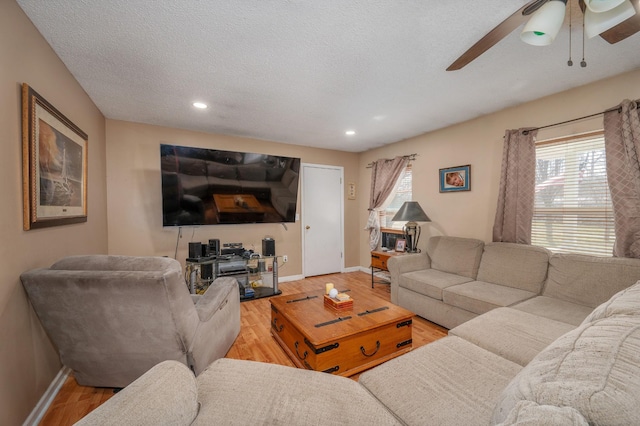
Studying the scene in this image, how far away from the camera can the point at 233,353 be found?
2.26 metres

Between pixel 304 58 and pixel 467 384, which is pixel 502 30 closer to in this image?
pixel 304 58

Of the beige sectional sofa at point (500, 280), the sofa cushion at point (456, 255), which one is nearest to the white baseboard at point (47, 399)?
the beige sectional sofa at point (500, 280)

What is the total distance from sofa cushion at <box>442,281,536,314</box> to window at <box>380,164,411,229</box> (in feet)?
6.15

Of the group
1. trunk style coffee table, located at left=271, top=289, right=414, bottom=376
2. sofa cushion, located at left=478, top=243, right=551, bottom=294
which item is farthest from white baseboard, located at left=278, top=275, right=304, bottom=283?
sofa cushion, located at left=478, top=243, right=551, bottom=294

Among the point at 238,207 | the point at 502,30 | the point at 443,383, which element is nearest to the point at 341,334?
the point at 443,383

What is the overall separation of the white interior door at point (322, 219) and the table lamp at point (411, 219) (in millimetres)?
1341

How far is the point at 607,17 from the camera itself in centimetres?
125

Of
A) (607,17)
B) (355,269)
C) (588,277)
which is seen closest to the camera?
(607,17)

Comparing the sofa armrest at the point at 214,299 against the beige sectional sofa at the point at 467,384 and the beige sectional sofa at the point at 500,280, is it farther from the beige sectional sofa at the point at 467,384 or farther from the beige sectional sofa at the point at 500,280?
the beige sectional sofa at the point at 500,280

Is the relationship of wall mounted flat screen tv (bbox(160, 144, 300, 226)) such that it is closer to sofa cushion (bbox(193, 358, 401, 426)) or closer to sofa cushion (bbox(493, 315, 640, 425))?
sofa cushion (bbox(193, 358, 401, 426))

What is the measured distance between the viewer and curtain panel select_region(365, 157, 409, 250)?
14.1ft

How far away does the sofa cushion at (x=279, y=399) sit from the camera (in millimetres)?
911

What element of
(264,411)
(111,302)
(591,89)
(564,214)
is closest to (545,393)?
(264,411)

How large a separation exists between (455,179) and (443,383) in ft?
9.63
